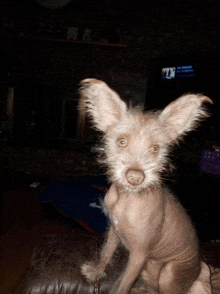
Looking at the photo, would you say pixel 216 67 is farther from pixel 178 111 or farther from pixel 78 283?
pixel 78 283

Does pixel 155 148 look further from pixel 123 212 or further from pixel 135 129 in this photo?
pixel 123 212

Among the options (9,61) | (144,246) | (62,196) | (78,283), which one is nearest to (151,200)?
(144,246)

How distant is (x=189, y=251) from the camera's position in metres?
0.74

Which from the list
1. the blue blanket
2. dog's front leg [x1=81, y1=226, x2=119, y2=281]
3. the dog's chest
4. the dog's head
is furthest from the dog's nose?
the blue blanket

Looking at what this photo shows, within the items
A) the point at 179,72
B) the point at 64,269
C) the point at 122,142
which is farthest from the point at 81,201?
the point at 179,72

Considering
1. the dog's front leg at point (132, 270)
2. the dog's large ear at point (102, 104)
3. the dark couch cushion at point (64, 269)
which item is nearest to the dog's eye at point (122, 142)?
the dog's large ear at point (102, 104)

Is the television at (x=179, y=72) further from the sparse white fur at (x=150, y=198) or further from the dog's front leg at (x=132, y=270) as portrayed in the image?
the dog's front leg at (x=132, y=270)

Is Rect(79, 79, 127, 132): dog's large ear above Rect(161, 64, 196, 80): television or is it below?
below

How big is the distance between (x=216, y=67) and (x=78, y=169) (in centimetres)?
303

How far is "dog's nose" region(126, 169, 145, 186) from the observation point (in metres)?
0.56

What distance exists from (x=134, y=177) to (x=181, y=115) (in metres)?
0.27

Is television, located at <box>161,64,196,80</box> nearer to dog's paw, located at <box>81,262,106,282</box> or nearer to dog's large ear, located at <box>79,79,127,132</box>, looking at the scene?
dog's large ear, located at <box>79,79,127,132</box>

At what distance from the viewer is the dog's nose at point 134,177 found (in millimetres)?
563

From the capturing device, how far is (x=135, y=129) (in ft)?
2.11
